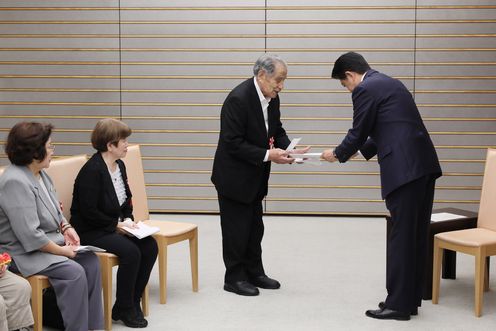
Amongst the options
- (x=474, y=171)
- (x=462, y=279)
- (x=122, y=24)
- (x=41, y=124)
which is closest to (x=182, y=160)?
(x=122, y=24)

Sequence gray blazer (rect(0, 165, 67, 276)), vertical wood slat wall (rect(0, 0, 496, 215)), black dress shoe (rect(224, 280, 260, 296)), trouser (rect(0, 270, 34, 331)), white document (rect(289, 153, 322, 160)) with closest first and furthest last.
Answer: trouser (rect(0, 270, 34, 331))
gray blazer (rect(0, 165, 67, 276))
white document (rect(289, 153, 322, 160))
black dress shoe (rect(224, 280, 260, 296))
vertical wood slat wall (rect(0, 0, 496, 215))

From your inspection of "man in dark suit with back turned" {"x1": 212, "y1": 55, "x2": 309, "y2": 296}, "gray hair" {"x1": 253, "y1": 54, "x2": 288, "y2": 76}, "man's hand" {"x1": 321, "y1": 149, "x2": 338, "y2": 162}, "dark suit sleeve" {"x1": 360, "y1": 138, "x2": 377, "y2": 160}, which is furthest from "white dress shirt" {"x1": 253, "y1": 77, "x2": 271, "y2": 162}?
"dark suit sleeve" {"x1": 360, "y1": 138, "x2": 377, "y2": 160}

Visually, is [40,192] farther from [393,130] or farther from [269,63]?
[393,130]

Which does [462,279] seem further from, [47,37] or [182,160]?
[47,37]

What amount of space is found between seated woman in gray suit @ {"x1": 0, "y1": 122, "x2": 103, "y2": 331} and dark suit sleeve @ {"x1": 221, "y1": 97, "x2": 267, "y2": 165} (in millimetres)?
1280

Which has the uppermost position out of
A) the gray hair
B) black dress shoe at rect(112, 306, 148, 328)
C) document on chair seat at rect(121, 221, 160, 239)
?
the gray hair

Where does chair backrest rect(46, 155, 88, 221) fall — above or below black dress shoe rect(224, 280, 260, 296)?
above

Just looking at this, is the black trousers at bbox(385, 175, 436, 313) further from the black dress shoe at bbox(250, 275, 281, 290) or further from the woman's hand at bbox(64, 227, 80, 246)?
the woman's hand at bbox(64, 227, 80, 246)

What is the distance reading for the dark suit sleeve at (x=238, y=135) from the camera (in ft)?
15.4

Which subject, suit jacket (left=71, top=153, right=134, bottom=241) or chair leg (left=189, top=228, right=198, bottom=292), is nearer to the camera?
suit jacket (left=71, top=153, right=134, bottom=241)

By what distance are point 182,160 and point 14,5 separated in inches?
87.4

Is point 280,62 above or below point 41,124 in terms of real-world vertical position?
above

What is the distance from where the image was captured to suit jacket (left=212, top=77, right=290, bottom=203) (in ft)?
15.5

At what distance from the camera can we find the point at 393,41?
748cm
